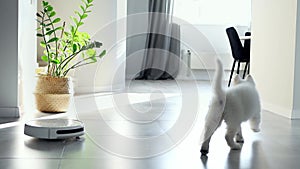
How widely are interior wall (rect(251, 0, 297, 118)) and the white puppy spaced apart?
1137mm

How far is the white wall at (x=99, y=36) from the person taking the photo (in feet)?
14.0

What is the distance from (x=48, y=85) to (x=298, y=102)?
5.49ft

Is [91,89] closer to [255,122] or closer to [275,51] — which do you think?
[275,51]

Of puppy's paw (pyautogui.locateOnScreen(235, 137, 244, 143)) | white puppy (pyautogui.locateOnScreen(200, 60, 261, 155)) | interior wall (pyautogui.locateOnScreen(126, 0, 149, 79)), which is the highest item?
interior wall (pyautogui.locateOnScreen(126, 0, 149, 79))

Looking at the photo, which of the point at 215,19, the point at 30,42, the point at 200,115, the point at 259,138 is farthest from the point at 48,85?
the point at 215,19

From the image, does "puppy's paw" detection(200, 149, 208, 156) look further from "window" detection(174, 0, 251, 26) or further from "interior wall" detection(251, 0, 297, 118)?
"window" detection(174, 0, 251, 26)

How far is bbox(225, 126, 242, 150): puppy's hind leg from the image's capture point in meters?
1.79

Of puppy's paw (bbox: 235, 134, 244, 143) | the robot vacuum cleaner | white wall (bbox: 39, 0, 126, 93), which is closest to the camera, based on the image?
the robot vacuum cleaner

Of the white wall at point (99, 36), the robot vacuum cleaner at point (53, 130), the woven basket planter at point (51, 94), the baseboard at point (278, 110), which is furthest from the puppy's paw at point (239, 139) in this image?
the white wall at point (99, 36)

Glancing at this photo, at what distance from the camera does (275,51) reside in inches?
127

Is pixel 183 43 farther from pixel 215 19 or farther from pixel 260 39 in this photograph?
pixel 260 39

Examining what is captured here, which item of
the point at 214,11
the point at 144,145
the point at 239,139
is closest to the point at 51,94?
the point at 144,145

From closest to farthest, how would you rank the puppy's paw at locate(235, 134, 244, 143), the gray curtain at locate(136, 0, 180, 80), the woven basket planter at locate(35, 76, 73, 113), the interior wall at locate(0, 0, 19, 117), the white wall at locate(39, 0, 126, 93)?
the puppy's paw at locate(235, 134, 244, 143) → the interior wall at locate(0, 0, 19, 117) → the woven basket planter at locate(35, 76, 73, 113) → the white wall at locate(39, 0, 126, 93) → the gray curtain at locate(136, 0, 180, 80)

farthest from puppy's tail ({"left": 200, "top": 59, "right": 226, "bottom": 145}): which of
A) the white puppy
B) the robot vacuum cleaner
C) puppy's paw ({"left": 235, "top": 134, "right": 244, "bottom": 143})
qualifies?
the robot vacuum cleaner
